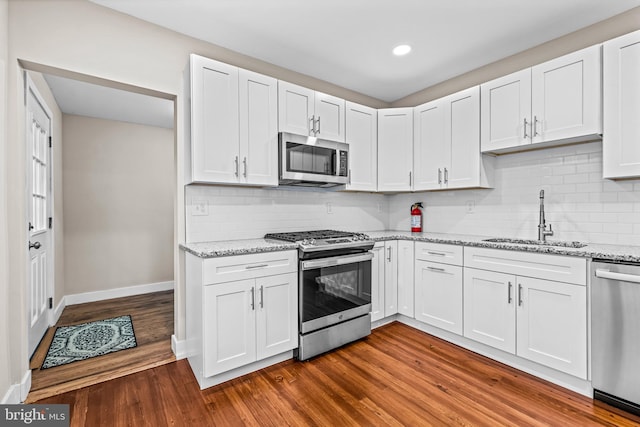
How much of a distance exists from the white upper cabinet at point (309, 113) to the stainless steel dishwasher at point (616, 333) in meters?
2.29

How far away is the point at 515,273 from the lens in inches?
90.2

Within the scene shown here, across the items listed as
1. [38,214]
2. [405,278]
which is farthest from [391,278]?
[38,214]

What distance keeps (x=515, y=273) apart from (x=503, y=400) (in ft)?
2.85

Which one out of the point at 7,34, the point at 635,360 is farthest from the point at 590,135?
the point at 7,34

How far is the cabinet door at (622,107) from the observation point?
1.99 meters

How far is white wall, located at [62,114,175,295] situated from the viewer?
3.96 m

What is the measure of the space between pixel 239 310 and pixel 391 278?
5.34 feet

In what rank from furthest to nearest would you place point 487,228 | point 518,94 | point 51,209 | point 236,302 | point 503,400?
1. point 51,209
2. point 487,228
3. point 518,94
4. point 236,302
5. point 503,400

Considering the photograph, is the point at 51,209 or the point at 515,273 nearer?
the point at 515,273

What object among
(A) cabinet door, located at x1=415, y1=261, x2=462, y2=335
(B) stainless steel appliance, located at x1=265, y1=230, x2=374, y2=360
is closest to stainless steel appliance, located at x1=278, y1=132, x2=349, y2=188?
(B) stainless steel appliance, located at x1=265, y1=230, x2=374, y2=360

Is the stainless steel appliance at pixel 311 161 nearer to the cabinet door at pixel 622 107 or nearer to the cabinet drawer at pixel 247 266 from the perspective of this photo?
the cabinet drawer at pixel 247 266

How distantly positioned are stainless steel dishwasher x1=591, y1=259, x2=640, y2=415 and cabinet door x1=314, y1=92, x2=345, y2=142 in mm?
2259

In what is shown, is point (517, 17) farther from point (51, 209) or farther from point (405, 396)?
point (51, 209)

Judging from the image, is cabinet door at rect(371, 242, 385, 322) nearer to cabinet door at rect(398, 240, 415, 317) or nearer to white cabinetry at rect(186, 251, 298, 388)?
cabinet door at rect(398, 240, 415, 317)
